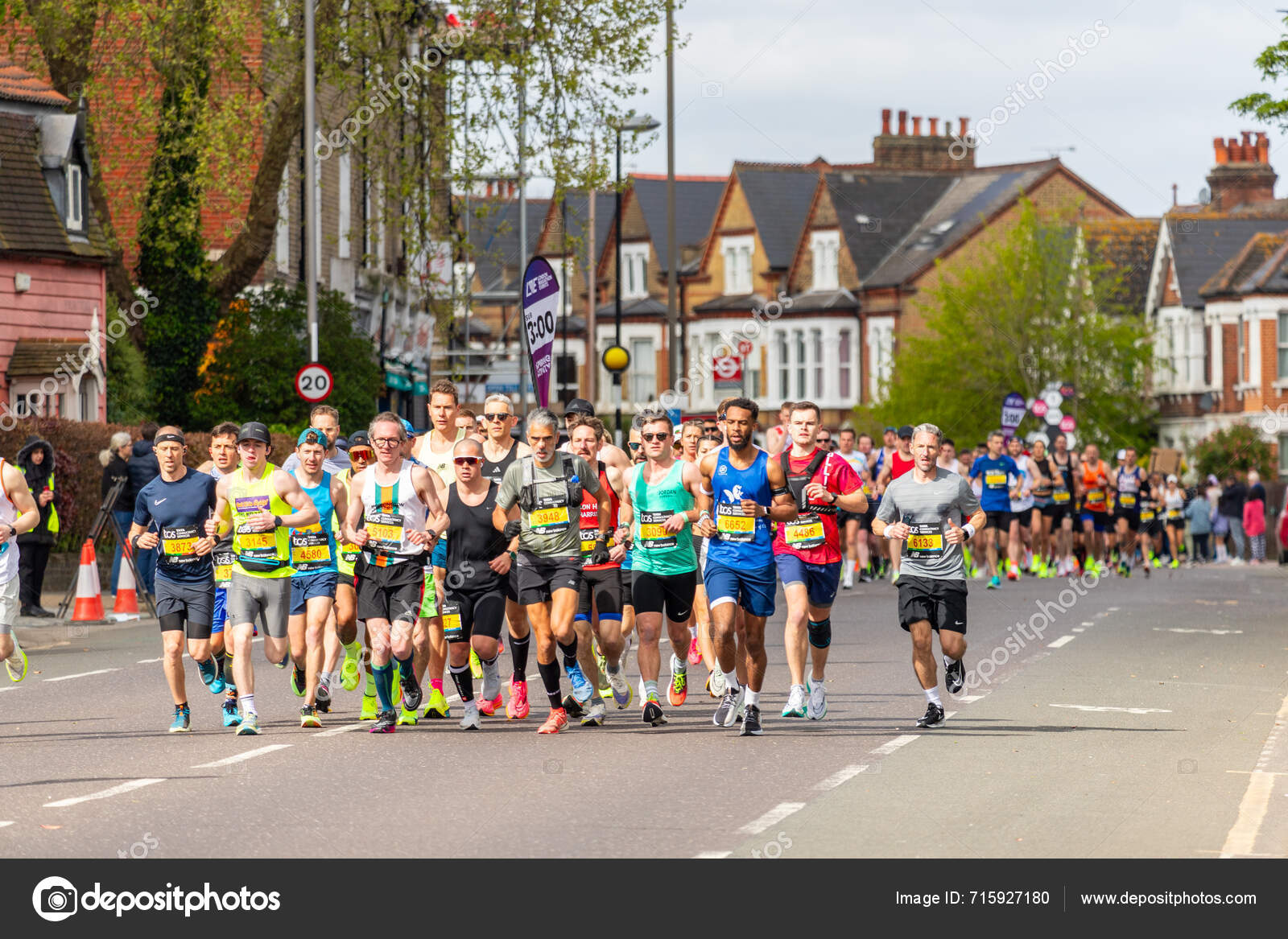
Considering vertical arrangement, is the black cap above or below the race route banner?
below

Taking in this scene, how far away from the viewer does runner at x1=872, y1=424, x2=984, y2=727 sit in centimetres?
1257

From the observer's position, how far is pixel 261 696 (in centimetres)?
1493

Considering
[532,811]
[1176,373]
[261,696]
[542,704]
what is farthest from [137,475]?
[1176,373]

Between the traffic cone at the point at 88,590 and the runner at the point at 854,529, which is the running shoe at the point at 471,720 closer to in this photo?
the traffic cone at the point at 88,590

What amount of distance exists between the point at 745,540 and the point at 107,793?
4.01 meters

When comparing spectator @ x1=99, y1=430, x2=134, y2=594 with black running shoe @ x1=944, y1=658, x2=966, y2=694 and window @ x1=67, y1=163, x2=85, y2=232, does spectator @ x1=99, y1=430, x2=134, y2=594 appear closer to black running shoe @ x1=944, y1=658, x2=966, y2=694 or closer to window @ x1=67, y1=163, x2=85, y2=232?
window @ x1=67, y1=163, x2=85, y2=232

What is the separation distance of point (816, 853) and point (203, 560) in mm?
5514

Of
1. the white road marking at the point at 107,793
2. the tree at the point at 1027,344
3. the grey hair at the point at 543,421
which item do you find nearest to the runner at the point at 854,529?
the grey hair at the point at 543,421

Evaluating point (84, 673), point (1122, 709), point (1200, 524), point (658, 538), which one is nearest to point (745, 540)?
point (658, 538)

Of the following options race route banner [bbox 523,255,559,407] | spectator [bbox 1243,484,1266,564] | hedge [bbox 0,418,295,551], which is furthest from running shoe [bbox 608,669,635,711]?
spectator [bbox 1243,484,1266,564]

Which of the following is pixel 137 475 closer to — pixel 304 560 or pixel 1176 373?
pixel 304 560

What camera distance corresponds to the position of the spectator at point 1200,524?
46.8 m

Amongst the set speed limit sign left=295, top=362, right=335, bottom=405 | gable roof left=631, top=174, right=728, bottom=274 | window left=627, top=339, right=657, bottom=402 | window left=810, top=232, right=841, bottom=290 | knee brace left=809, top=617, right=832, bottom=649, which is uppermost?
gable roof left=631, top=174, right=728, bottom=274

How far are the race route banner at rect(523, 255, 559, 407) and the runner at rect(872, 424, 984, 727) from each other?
217 inches
